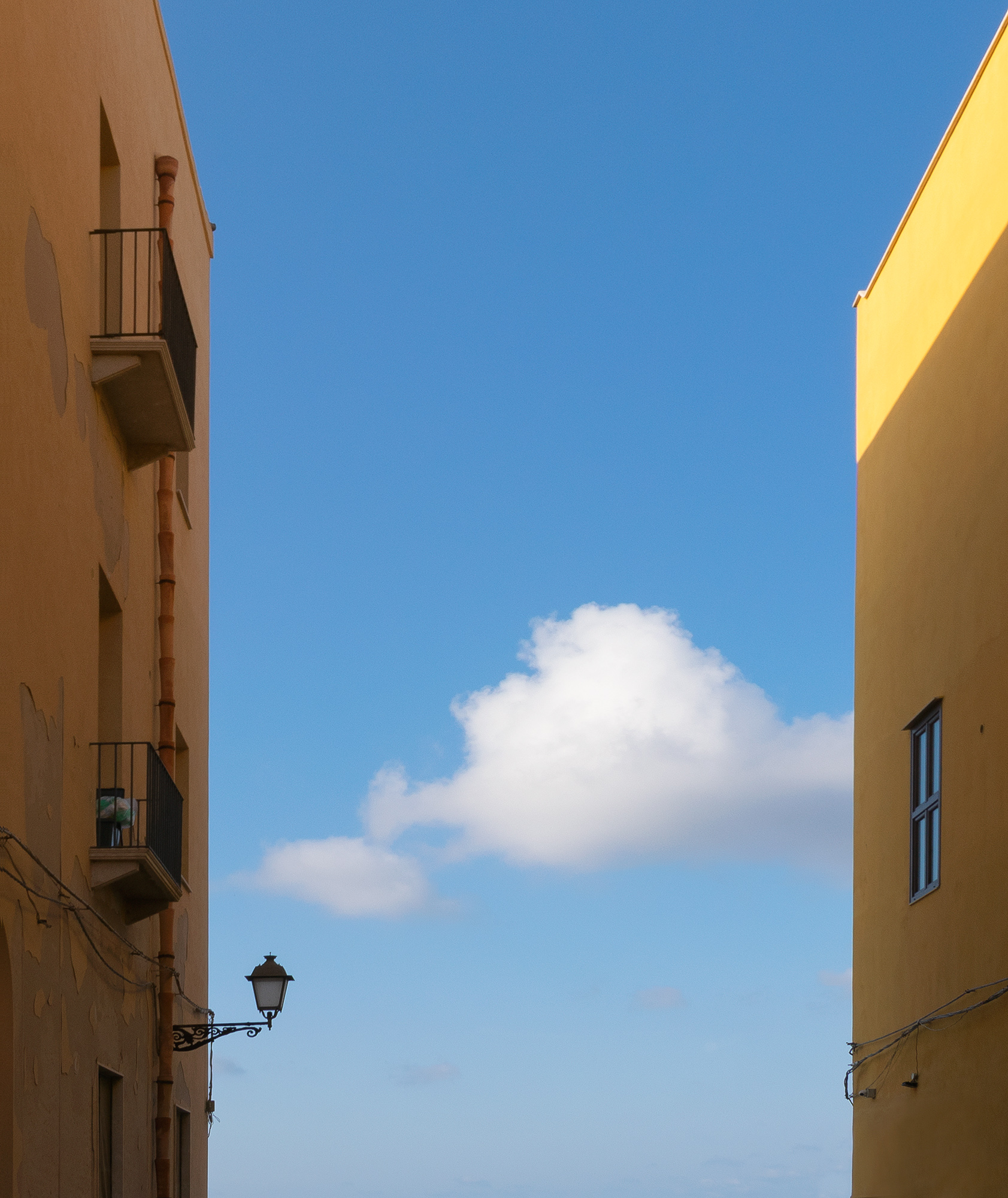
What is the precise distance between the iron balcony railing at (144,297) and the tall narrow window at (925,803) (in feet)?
21.5

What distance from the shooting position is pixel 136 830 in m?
10.6

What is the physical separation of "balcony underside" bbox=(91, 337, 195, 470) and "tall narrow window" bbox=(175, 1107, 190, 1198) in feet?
19.0

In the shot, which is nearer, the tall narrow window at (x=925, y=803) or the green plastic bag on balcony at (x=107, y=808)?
the green plastic bag on balcony at (x=107, y=808)

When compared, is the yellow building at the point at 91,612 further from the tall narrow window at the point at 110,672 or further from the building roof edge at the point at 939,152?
the building roof edge at the point at 939,152

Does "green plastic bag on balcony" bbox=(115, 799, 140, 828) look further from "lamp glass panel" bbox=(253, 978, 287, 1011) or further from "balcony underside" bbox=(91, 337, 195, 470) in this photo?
"lamp glass panel" bbox=(253, 978, 287, 1011)

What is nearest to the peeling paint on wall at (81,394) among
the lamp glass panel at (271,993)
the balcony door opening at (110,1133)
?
the balcony door opening at (110,1133)

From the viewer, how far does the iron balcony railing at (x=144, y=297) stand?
1058 cm

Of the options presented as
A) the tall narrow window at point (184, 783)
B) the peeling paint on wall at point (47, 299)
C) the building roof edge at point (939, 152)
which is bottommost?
the tall narrow window at point (184, 783)

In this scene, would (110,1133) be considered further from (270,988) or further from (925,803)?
(925,803)

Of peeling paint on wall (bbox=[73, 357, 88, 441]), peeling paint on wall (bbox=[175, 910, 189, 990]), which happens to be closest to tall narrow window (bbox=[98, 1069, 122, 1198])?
peeling paint on wall (bbox=[175, 910, 189, 990])

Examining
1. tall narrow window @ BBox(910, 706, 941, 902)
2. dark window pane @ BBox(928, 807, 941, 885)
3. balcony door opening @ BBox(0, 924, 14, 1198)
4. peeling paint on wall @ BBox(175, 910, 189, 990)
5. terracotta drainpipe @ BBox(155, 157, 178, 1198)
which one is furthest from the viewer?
peeling paint on wall @ BBox(175, 910, 189, 990)

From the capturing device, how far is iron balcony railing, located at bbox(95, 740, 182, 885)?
10102mm

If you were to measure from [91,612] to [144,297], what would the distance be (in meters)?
2.97

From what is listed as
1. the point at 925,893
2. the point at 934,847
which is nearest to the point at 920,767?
the point at 934,847
